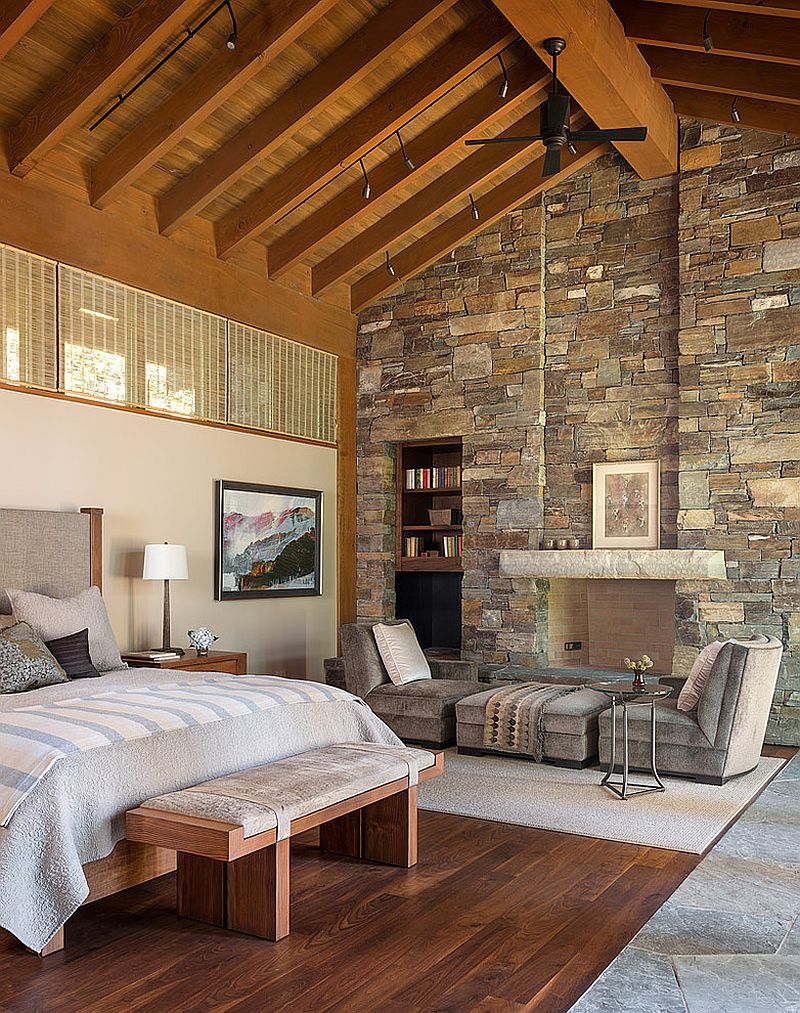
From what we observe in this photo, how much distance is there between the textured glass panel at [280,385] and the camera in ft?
24.4

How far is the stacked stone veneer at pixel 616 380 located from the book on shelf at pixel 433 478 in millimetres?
215

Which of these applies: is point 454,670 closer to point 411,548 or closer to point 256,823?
point 411,548

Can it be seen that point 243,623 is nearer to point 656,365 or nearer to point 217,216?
point 217,216

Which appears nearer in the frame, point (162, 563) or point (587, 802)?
point (587, 802)

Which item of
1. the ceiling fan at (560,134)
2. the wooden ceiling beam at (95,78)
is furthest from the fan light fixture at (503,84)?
the wooden ceiling beam at (95,78)

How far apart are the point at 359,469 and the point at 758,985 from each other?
633 cm

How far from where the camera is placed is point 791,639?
6.82 metres

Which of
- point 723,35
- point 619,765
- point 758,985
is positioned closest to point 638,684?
point 619,765

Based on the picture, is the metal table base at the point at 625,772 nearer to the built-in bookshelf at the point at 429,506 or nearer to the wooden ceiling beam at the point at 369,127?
the built-in bookshelf at the point at 429,506

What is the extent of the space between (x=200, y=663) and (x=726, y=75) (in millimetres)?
5250

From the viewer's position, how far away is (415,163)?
7.02 metres

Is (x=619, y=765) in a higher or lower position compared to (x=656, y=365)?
lower

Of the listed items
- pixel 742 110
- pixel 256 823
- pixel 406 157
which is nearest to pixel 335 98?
pixel 406 157

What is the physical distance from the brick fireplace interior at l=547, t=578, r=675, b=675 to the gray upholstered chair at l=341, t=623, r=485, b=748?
4.20 feet
